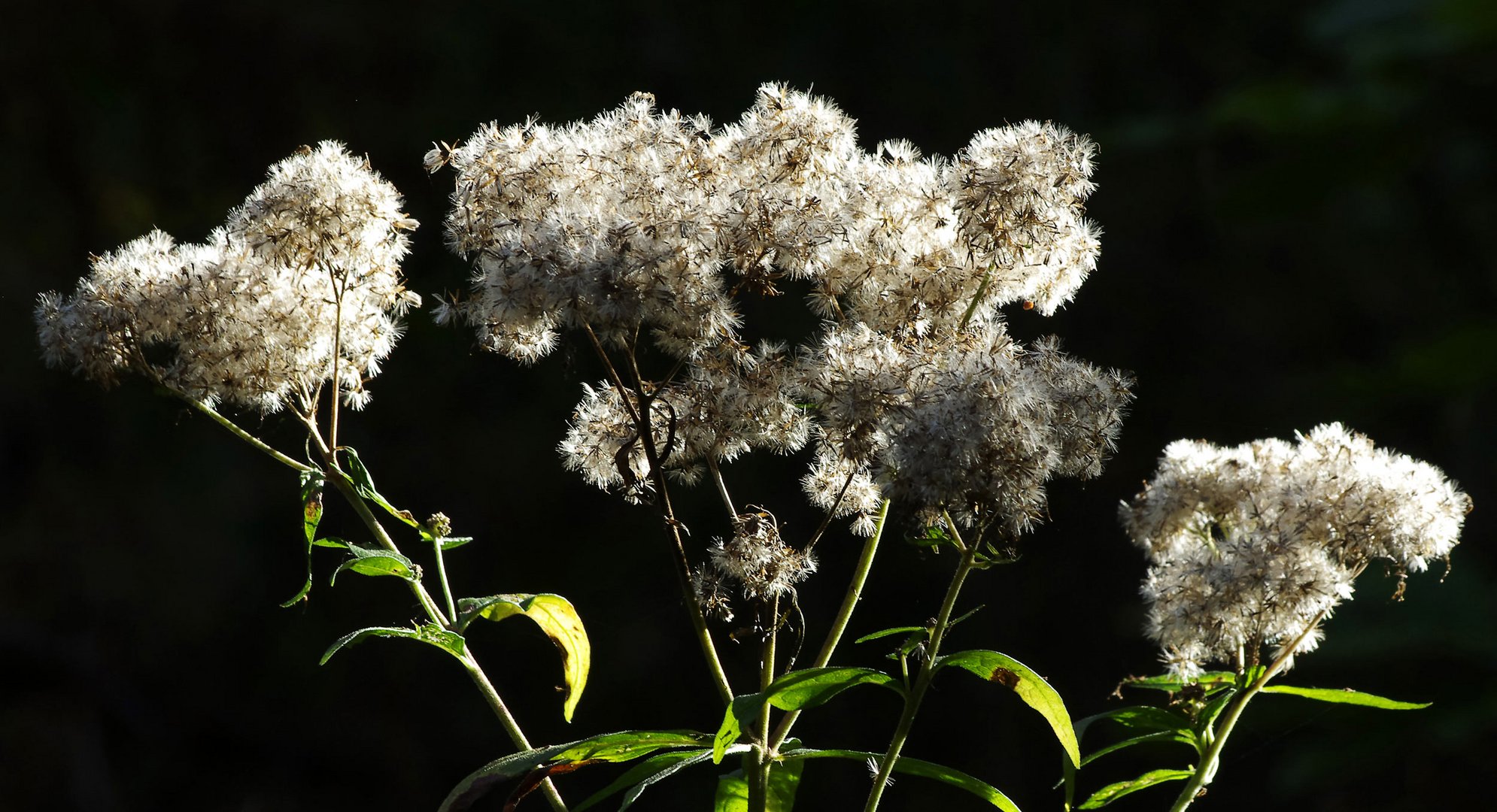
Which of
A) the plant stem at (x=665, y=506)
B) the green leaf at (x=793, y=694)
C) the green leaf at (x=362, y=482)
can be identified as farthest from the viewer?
the green leaf at (x=362, y=482)

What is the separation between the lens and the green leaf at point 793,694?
1073 millimetres

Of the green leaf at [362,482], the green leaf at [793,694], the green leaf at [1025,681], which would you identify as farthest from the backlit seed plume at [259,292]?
the green leaf at [1025,681]

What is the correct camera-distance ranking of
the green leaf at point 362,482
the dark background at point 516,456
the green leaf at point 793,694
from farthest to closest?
the dark background at point 516,456
the green leaf at point 362,482
the green leaf at point 793,694

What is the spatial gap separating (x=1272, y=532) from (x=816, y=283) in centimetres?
53

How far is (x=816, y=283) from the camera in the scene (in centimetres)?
131

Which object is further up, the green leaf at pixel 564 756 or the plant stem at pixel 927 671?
the plant stem at pixel 927 671

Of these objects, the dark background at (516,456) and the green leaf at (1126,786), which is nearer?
the green leaf at (1126,786)

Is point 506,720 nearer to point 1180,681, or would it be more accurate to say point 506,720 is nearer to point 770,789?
point 770,789

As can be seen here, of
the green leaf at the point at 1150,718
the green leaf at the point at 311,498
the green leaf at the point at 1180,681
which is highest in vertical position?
the green leaf at the point at 311,498

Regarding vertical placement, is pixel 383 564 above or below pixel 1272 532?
below

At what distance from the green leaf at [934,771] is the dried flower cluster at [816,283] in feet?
0.83

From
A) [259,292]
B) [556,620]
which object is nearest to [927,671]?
[556,620]

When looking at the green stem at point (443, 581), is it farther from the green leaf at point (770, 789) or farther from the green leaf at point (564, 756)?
the green leaf at point (770, 789)

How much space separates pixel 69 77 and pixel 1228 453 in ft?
20.3
